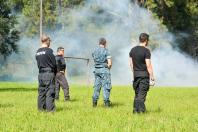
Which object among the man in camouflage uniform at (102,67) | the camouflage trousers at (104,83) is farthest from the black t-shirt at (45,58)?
the camouflage trousers at (104,83)

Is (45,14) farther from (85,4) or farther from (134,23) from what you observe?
(134,23)

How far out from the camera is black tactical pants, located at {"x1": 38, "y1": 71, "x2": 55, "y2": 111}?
43.3 ft

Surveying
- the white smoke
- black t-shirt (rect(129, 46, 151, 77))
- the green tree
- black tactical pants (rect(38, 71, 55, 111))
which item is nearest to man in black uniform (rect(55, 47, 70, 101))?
black tactical pants (rect(38, 71, 55, 111))

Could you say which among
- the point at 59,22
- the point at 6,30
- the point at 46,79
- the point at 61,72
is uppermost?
the point at 59,22

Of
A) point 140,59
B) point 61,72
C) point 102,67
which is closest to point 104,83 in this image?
point 102,67

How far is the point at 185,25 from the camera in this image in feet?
204

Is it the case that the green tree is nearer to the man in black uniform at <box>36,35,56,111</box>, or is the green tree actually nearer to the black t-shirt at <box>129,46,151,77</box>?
the man in black uniform at <box>36,35,56,111</box>

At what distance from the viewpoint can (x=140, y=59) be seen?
12.8 m

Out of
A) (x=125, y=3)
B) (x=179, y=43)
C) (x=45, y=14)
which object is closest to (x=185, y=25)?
(x=179, y=43)

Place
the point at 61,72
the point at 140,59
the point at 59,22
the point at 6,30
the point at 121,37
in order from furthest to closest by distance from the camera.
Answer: the point at 59,22, the point at 121,37, the point at 6,30, the point at 61,72, the point at 140,59

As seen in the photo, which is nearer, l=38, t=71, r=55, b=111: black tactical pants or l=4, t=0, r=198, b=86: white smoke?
l=38, t=71, r=55, b=111: black tactical pants

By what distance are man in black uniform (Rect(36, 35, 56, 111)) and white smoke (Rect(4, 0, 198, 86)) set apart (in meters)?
38.4

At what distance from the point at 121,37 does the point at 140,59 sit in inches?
1839

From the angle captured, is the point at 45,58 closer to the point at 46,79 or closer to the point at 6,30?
the point at 46,79
